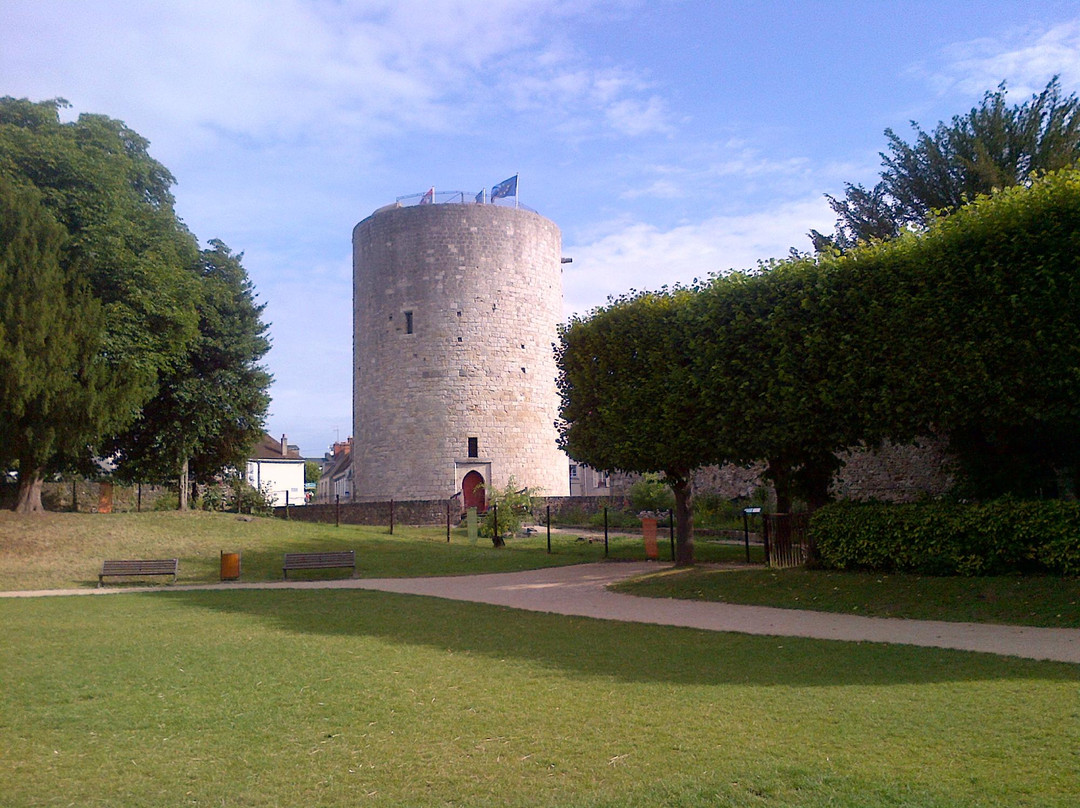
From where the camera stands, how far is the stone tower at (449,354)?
124 feet

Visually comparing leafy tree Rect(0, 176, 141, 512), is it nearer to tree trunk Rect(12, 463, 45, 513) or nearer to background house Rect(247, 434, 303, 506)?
tree trunk Rect(12, 463, 45, 513)

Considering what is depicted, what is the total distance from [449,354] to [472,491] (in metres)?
6.22

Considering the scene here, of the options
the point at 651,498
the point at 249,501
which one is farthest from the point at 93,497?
the point at 651,498

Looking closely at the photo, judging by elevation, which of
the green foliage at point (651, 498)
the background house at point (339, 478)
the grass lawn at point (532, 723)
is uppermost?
the background house at point (339, 478)

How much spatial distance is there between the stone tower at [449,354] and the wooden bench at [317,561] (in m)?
17.2

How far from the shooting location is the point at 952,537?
13.2 metres

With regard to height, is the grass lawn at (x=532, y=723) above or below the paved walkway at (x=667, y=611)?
above

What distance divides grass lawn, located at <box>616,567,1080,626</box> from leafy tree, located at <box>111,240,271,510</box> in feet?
60.9

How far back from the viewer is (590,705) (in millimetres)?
6672

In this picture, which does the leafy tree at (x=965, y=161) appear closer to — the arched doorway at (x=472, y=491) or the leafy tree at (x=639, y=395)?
the leafy tree at (x=639, y=395)

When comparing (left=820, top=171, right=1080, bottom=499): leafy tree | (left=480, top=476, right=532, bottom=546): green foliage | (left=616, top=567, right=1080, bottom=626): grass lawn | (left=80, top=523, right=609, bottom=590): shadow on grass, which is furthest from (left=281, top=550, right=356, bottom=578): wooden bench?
(left=820, top=171, right=1080, bottom=499): leafy tree

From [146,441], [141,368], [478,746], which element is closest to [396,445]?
[146,441]

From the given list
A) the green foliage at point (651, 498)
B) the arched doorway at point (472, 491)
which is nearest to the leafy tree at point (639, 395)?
the green foliage at point (651, 498)

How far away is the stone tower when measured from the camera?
37.8 meters
